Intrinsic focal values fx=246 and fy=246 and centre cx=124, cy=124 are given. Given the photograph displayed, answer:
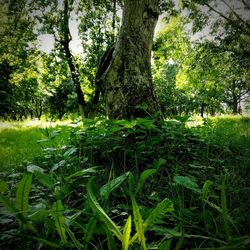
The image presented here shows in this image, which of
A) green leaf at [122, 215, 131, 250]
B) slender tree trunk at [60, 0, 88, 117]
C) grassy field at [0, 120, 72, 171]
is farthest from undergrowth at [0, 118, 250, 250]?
slender tree trunk at [60, 0, 88, 117]

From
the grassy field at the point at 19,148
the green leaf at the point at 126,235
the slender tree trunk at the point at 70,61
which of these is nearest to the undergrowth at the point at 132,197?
the green leaf at the point at 126,235

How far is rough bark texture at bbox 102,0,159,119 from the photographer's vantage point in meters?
3.03

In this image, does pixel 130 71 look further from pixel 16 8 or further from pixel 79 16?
pixel 79 16

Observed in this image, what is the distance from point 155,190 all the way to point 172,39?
16.1m

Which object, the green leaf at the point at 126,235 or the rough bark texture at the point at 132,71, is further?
the rough bark texture at the point at 132,71

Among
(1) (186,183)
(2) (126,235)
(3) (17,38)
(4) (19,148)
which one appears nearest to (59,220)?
(2) (126,235)

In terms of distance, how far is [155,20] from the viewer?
3.64 m

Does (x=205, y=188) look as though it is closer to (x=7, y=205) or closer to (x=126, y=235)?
(x=126, y=235)

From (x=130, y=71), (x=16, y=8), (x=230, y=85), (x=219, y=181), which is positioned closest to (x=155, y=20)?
(x=130, y=71)

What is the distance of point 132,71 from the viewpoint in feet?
10.2

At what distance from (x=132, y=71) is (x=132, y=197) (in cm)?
239

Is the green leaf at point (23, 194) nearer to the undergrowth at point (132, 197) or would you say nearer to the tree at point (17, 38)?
the undergrowth at point (132, 197)

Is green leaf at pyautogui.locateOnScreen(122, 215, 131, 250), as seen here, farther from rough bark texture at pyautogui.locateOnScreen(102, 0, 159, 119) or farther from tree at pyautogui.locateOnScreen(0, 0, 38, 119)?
tree at pyautogui.locateOnScreen(0, 0, 38, 119)

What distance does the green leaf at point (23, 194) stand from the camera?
94 cm
